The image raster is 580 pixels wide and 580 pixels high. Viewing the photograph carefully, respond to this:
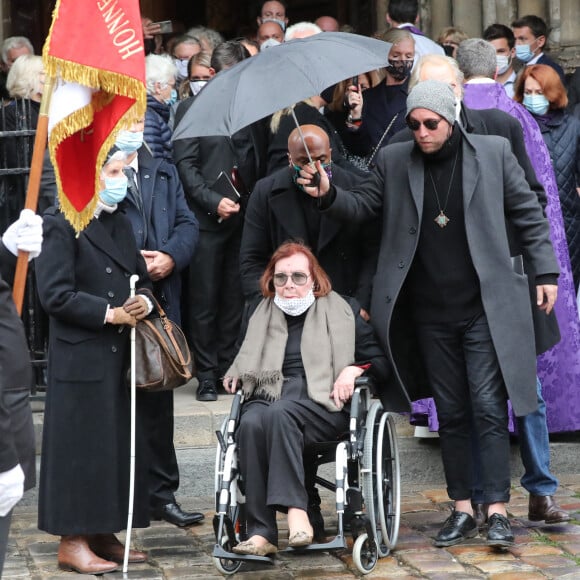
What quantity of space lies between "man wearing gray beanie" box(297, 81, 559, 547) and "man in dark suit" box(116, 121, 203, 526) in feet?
3.40

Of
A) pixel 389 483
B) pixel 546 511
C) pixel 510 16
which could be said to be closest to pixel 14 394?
pixel 389 483

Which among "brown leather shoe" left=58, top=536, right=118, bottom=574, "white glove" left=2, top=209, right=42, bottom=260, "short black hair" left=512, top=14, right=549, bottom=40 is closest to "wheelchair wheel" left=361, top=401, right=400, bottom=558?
"brown leather shoe" left=58, top=536, right=118, bottom=574

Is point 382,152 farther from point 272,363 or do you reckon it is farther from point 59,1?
point 59,1

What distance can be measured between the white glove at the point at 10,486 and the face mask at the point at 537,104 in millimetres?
4727

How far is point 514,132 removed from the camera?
23.1 feet

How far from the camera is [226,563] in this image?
616cm

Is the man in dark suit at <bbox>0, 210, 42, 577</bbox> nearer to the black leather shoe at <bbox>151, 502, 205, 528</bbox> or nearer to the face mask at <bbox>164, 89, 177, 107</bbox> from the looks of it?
the black leather shoe at <bbox>151, 502, 205, 528</bbox>

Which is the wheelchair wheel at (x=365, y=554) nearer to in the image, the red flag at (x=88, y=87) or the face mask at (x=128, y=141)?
the red flag at (x=88, y=87)

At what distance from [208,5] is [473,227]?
8351 millimetres

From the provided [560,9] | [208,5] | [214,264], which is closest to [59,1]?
[214,264]

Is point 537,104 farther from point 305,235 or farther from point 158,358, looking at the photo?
point 158,358

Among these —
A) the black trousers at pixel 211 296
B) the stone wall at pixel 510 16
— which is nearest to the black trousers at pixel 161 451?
the black trousers at pixel 211 296

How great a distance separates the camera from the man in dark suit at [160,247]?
6.99m

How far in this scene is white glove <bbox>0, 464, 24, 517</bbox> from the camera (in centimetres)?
431
